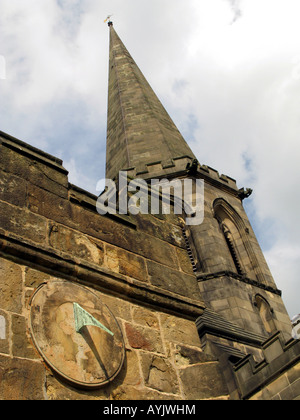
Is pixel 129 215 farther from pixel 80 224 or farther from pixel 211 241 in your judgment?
pixel 211 241

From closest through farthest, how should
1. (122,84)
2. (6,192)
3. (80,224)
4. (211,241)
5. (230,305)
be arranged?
(6,192) < (80,224) < (230,305) < (211,241) < (122,84)

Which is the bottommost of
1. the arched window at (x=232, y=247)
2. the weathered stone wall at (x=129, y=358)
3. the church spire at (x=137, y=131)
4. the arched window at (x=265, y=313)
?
the weathered stone wall at (x=129, y=358)

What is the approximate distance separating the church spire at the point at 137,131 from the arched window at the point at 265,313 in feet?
16.2

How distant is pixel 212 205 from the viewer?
51.6ft

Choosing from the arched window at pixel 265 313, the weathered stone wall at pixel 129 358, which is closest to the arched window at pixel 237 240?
the arched window at pixel 265 313

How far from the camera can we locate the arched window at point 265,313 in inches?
508

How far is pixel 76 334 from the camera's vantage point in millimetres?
2939

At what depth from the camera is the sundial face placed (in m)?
2.77

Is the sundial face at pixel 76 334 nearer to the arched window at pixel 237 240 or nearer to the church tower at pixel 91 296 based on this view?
the church tower at pixel 91 296

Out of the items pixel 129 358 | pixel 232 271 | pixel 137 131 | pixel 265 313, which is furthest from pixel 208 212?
pixel 129 358

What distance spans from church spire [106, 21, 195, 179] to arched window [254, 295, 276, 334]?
495 cm

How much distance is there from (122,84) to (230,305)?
13646 mm

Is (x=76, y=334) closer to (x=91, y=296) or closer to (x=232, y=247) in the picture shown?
(x=91, y=296)
